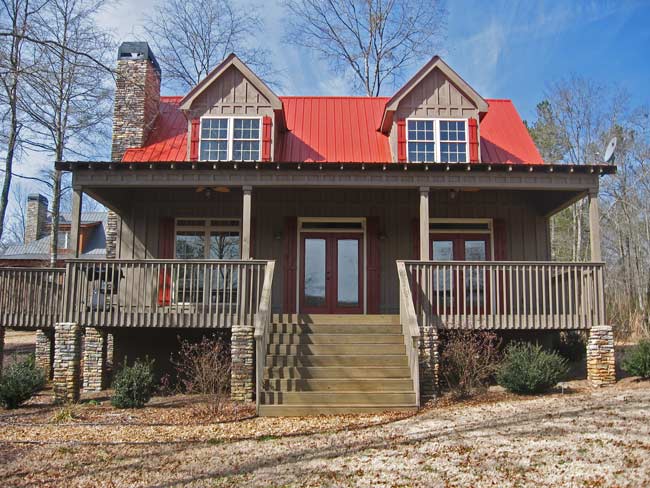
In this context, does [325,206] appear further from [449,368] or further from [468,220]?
[449,368]

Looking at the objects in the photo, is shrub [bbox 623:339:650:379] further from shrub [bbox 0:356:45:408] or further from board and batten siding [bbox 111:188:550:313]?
shrub [bbox 0:356:45:408]

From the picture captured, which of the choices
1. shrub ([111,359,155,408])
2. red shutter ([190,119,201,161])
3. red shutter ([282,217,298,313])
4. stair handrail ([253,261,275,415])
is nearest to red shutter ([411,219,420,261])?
red shutter ([282,217,298,313])

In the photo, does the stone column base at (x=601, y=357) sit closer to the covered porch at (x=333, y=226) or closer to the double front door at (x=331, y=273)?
the covered porch at (x=333, y=226)

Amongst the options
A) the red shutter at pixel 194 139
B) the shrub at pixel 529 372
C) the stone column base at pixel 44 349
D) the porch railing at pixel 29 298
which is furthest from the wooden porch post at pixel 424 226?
the stone column base at pixel 44 349

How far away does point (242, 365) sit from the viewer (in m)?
10.7

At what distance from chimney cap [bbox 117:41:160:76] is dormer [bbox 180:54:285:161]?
2.71 m

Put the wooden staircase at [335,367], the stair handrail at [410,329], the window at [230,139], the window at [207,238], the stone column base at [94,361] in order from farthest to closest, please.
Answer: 1. the window at [207,238]
2. the window at [230,139]
3. the stone column base at [94,361]
4. the stair handrail at [410,329]
5. the wooden staircase at [335,367]

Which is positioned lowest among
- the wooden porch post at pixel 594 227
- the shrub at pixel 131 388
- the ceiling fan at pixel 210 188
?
the shrub at pixel 131 388

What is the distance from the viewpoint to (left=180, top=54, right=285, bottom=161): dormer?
1375cm

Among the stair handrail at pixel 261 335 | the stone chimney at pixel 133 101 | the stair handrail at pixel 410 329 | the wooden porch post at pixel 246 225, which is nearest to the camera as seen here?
the stair handrail at pixel 261 335

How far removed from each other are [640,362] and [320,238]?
276 inches

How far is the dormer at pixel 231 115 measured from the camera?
13.8m

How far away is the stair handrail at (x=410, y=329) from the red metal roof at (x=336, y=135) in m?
4.24

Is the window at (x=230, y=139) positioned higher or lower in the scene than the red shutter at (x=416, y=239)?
higher
